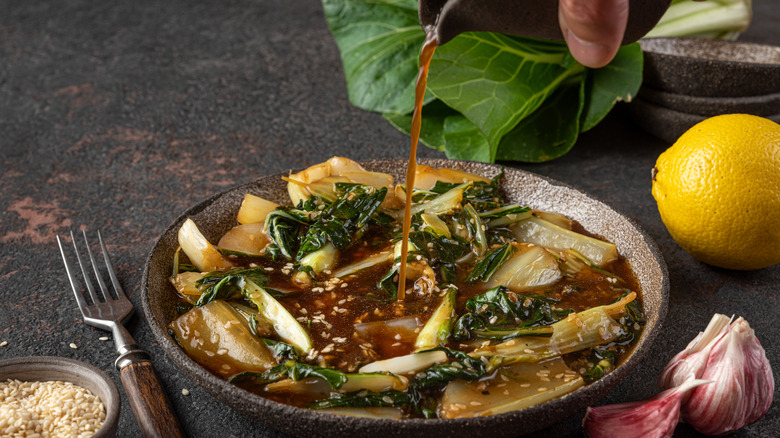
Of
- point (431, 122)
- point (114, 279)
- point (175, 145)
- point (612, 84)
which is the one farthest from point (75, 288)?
point (612, 84)

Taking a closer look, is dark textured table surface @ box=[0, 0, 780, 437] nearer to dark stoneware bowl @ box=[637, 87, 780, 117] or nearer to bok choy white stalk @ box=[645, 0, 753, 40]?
dark stoneware bowl @ box=[637, 87, 780, 117]

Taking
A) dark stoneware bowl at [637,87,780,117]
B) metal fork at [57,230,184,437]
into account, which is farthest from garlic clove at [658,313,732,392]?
dark stoneware bowl at [637,87,780,117]

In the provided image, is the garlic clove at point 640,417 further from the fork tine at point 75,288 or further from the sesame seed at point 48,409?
the fork tine at point 75,288

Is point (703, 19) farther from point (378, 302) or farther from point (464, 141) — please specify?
point (378, 302)

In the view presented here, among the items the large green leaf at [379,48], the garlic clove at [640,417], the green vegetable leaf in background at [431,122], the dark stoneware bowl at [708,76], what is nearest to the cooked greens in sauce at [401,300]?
the garlic clove at [640,417]

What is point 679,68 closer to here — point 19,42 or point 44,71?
point 44,71

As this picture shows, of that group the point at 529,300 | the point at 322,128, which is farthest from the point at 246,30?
the point at 529,300
